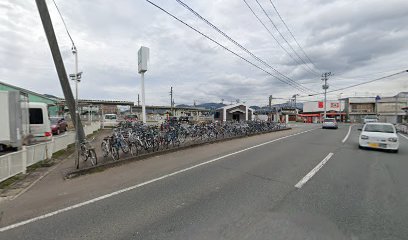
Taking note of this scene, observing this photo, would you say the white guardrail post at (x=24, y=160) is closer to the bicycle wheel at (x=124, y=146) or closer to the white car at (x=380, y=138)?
the bicycle wheel at (x=124, y=146)

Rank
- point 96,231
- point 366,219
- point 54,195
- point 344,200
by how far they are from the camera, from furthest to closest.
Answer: point 54,195, point 344,200, point 366,219, point 96,231

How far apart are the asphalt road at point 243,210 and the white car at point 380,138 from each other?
4447 mm

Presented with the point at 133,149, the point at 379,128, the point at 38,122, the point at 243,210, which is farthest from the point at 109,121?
the point at 243,210

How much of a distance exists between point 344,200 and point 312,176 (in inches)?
66.6

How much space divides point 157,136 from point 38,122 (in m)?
6.09

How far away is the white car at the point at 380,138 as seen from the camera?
32.8 ft

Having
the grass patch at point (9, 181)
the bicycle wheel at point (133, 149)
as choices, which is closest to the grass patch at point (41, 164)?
the grass patch at point (9, 181)

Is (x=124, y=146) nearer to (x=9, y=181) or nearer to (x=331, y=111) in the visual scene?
(x=9, y=181)

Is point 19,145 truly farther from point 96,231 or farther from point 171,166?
point 96,231

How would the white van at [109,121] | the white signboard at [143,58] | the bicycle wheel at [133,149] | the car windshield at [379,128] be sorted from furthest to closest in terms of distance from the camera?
1. the white van at [109,121]
2. the white signboard at [143,58]
3. the car windshield at [379,128]
4. the bicycle wheel at [133,149]

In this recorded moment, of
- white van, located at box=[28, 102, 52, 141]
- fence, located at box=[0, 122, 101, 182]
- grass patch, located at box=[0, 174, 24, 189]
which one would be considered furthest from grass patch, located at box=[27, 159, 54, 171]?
white van, located at box=[28, 102, 52, 141]

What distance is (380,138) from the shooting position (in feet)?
33.3

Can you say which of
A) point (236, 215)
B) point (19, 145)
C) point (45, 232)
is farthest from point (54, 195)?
point (19, 145)

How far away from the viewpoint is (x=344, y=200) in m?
4.36
